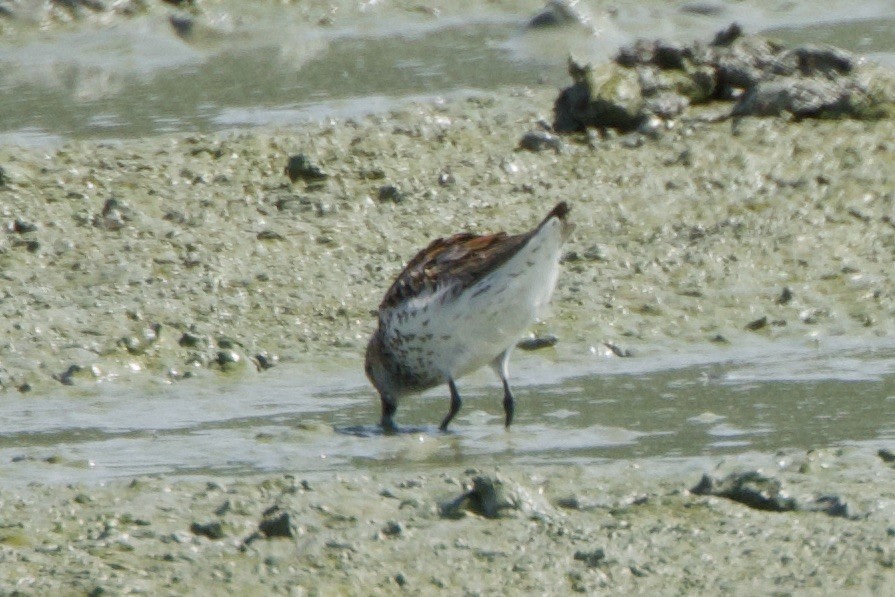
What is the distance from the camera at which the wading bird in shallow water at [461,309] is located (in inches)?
260

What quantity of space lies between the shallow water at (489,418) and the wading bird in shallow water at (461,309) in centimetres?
18

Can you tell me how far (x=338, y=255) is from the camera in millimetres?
8891

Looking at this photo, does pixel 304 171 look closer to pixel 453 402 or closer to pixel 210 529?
pixel 453 402

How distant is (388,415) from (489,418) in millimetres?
387

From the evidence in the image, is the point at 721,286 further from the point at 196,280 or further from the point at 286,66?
the point at 286,66

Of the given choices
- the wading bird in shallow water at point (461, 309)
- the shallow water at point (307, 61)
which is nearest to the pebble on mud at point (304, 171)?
the shallow water at point (307, 61)

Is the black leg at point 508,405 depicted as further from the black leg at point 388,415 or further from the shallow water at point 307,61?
the shallow water at point 307,61

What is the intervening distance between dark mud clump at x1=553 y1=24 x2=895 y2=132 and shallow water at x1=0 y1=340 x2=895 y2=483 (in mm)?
2930

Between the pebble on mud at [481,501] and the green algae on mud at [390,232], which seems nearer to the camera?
the pebble on mud at [481,501]

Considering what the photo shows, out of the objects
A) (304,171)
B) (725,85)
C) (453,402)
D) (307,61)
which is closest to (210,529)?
(453,402)

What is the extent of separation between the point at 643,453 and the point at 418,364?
135 cm

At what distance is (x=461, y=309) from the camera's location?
682cm

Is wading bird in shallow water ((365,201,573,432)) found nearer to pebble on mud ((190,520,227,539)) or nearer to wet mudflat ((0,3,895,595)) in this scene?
wet mudflat ((0,3,895,595))

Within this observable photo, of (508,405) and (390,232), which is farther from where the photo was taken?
(390,232)
